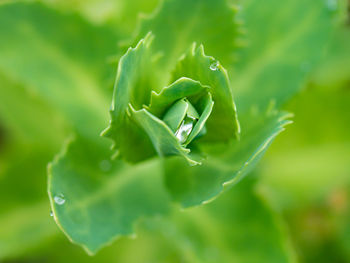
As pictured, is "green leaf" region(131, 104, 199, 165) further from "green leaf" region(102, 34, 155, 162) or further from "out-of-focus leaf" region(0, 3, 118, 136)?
"out-of-focus leaf" region(0, 3, 118, 136)

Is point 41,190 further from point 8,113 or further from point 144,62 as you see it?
point 144,62

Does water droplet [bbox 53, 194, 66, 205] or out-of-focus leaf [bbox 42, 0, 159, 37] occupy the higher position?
out-of-focus leaf [bbox 42, 0, 159, 37]

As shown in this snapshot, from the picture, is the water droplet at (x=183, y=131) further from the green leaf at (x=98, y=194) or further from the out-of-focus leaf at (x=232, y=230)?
the out-of-focus leaf at (x=232, y=230)

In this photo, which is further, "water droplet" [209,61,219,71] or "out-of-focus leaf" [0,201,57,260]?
"out-of-focus leaf" [0,201,57,260]

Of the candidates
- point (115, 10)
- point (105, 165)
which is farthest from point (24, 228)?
point (115, 10)

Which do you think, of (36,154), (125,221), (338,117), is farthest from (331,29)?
(36,154)

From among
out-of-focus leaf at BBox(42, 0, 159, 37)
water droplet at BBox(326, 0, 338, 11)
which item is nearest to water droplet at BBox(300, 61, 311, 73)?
water droplet at BBox(326, 0, 338, 11)

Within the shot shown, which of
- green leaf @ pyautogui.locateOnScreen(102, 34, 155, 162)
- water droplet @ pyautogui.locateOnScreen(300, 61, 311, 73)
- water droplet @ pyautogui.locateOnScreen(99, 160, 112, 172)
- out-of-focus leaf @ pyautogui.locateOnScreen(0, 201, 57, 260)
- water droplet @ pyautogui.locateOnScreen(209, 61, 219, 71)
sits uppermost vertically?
out-of-focus leaf @ pyautogui.locateOnScreen(0, 201, 57, 260)
